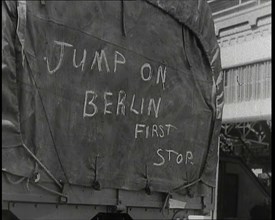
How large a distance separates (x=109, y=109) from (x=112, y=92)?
16cm

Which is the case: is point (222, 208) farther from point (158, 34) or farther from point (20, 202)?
point (20, 202)

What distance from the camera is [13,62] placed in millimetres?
3904

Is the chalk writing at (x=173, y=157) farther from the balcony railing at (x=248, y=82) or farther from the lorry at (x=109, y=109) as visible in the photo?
the balcony railing at (x=248, y=82)

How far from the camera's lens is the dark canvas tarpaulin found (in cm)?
401

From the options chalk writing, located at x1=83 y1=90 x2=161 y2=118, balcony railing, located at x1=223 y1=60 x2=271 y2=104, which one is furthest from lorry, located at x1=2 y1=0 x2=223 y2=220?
balcony railing, located at x1=223 y1=60 x2=271 y2=104

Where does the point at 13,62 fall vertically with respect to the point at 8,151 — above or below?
above

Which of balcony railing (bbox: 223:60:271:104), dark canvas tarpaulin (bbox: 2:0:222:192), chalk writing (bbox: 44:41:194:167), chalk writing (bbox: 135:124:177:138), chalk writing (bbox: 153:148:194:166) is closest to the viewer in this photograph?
dark canvas tarpaulin (bbox: 2:0:222:192)

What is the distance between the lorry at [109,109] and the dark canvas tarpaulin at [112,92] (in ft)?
0.03

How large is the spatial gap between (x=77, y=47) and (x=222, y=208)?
923 centimetres

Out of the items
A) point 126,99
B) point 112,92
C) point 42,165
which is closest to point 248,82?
point 126,99

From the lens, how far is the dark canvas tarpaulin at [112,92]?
401 centimetres

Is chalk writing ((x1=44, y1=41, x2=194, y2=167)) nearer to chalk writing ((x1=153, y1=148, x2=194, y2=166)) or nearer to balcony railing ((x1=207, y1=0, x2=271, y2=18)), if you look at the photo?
chalk writing ((x1=153, y1=148, x2=194, y2=166))

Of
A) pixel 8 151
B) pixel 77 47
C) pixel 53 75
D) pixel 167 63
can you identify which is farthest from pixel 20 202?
pixel 167 63

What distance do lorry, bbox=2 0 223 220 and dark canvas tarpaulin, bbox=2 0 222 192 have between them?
0.03 feet
